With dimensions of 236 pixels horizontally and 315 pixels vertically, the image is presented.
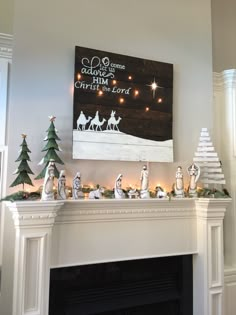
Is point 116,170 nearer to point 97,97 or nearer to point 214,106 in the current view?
point 97,97

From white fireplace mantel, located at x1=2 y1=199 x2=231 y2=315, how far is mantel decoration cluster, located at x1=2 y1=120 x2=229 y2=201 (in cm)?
9

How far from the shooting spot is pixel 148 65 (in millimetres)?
2871

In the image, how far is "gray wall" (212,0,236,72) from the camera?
367cm

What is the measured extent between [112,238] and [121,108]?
116 cm

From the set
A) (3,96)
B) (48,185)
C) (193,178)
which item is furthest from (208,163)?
(3,96)

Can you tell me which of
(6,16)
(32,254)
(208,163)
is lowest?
(32,254)

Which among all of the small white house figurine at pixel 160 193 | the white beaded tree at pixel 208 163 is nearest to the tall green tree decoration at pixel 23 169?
the small white house figurine at pixel 160 193

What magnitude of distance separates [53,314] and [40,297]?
0.26 metres

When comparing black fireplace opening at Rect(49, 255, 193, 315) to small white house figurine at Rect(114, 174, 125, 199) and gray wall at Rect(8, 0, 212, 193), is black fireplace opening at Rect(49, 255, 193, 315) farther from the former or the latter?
gray wall at Rect(8, 0, 212, 193)

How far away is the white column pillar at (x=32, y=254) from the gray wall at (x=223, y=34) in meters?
2.73

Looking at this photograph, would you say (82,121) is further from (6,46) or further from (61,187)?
(6,46)

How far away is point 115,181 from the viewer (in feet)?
8.63

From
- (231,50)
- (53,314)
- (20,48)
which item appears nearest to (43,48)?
(20,48)

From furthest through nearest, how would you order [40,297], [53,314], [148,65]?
[148,65]
[53,314]
[40,297]
